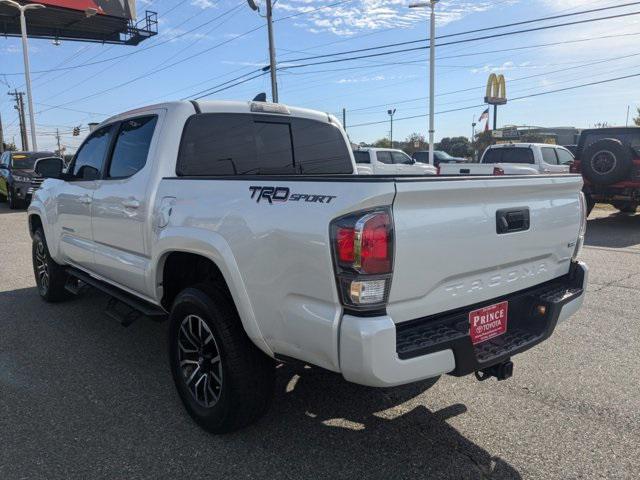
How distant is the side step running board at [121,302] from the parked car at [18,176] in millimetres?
12708

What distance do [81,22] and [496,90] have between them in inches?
1325

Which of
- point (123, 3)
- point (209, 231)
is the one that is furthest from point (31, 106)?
point (209, 231)

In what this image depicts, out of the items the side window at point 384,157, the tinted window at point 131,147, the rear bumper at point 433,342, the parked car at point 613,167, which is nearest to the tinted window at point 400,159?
the side window at point 384,157

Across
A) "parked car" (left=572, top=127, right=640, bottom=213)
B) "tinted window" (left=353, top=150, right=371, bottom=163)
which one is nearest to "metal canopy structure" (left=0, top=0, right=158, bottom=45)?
"tinted window" (left=353, top=150, right=371, bottom=163)

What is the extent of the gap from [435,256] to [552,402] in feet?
5.55

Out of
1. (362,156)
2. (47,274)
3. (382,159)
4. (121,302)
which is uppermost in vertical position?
(362,156)

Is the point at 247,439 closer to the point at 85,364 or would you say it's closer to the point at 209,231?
the point at 209,231

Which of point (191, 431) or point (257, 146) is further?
point (257, 146)

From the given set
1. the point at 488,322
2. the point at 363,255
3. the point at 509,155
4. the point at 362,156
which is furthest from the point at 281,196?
the point at 362,156

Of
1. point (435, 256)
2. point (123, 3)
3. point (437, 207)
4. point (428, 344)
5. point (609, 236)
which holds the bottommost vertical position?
point (609, 236)

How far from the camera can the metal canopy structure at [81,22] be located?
3878 cm

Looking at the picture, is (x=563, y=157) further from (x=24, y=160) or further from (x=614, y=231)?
(x=24, y=160)

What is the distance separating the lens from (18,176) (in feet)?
54.3

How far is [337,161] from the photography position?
4.61m
